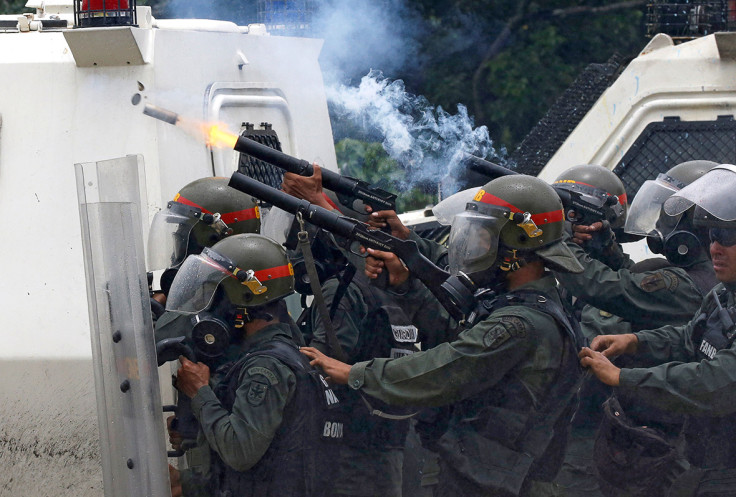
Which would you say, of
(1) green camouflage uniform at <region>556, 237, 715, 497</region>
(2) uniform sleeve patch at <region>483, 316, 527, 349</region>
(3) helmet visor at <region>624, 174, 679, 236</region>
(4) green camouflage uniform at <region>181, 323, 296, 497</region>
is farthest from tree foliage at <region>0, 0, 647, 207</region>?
(4) green camouflage uniform at <region>181, 323, 296, 497</region>

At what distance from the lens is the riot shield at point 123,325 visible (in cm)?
312

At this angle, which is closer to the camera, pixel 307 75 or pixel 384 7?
pixel 307 75

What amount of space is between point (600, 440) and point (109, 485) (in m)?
1.68

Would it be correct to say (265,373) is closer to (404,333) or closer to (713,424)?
(404,333)

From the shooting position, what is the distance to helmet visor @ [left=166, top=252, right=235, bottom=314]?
3507mm

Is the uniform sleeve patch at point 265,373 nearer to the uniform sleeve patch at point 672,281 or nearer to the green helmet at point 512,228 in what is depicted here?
the green helmet at point 512,228

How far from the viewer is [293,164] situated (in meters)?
4.17

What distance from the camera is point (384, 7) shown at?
439 inches

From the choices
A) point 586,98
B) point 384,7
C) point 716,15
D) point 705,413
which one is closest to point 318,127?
point 586,98

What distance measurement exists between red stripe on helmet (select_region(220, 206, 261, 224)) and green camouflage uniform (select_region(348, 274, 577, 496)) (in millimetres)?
912

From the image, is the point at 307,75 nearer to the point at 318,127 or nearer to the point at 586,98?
the point at 318,127

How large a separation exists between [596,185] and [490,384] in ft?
5.55

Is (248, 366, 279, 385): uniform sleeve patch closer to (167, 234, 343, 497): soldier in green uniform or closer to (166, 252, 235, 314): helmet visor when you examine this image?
(167, 234, 343, 497): soldier in green uniform

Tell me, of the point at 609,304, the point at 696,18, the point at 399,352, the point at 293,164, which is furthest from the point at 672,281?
the point at 696,18
